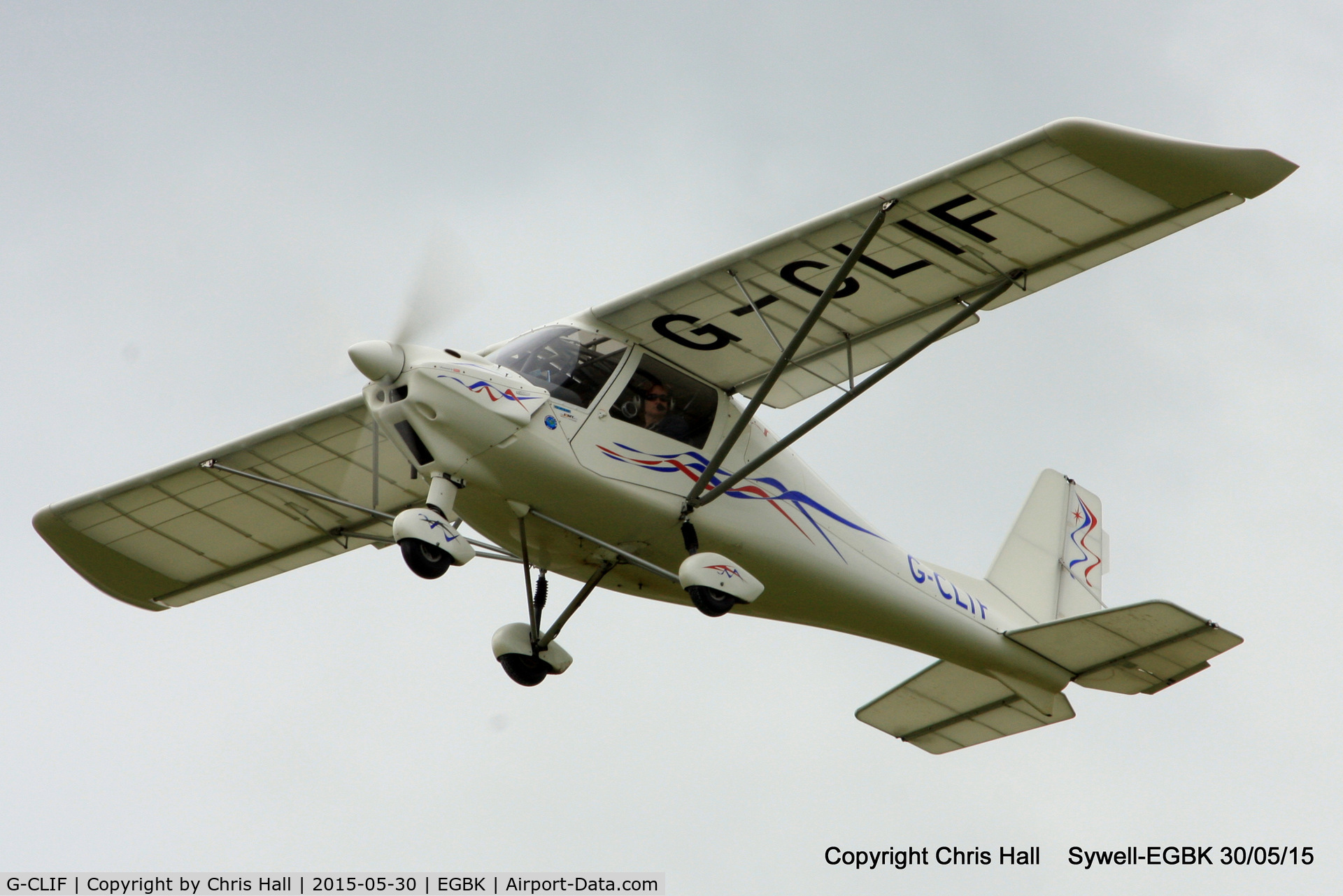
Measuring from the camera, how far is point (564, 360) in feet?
44.0

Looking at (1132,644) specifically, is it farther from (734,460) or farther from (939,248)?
(939,248)

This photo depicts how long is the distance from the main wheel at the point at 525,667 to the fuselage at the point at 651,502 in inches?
31.0

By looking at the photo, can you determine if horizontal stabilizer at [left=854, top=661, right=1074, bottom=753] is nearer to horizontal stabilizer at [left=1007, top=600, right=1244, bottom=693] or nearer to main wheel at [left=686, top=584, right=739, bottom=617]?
horizontal stabilizer at [left=1007, top=600, right=1244, bottom=693]

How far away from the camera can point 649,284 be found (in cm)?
1364

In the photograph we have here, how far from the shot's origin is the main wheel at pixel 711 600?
13.1 metres

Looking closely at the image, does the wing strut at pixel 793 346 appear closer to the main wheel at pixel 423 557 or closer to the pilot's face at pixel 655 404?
the pilot's face at pixel 655 404

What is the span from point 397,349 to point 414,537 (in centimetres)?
146

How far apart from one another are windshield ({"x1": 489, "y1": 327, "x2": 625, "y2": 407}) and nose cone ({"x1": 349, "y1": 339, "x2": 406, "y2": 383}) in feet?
3.41

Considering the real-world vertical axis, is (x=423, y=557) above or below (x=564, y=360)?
below

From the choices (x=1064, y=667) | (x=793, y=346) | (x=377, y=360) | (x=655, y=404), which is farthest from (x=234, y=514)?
(x=1064, y=667)

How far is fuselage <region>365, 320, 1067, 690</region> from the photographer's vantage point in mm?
12656

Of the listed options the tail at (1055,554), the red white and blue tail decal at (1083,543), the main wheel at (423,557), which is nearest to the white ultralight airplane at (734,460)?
the main wheel at (423,557)

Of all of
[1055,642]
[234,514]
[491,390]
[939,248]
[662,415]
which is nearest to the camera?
[491,390]

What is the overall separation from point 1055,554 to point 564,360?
716 centimetres
